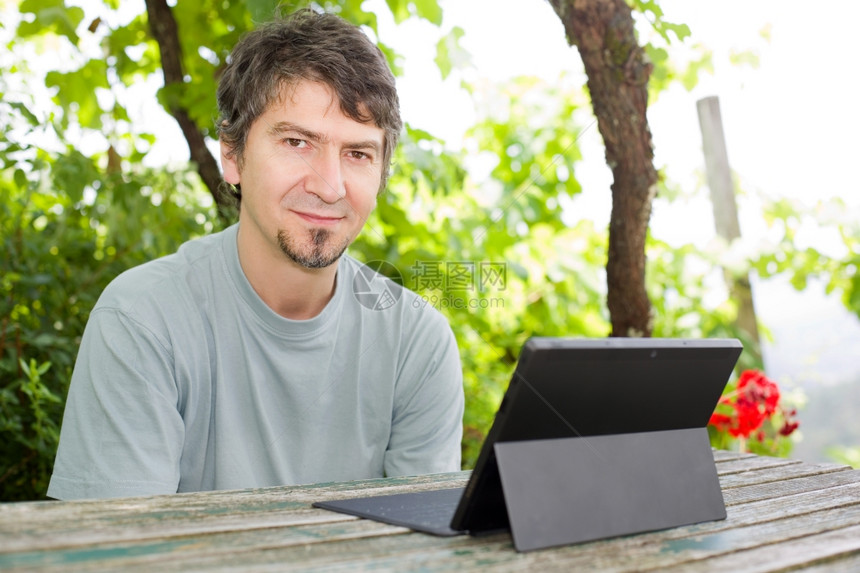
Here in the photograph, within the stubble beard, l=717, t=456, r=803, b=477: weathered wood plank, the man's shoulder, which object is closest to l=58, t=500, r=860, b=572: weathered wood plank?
l=717, t=456, r=803, b=477: weathered wood plank

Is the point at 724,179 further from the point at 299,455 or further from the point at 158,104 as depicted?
the point at 299,455

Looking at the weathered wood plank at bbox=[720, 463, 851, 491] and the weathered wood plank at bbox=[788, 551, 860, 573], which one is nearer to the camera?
the weathered wood plank at bbox=[788, 551, 860, 573]

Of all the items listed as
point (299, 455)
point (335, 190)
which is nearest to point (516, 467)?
point (299, 455)

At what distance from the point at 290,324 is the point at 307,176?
11.4 inches

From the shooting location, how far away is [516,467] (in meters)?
0.78

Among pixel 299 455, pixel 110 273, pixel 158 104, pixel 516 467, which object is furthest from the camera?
pixel 158 104

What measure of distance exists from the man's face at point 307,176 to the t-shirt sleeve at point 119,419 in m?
0.37

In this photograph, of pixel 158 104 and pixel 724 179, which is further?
pixel 724 179

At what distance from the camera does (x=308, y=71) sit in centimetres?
162

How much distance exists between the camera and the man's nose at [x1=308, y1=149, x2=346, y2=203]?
1.56 meters

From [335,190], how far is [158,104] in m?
1.48

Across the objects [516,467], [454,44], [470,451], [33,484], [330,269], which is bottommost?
[470,451]

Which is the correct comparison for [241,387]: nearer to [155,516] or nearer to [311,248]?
[311,248]

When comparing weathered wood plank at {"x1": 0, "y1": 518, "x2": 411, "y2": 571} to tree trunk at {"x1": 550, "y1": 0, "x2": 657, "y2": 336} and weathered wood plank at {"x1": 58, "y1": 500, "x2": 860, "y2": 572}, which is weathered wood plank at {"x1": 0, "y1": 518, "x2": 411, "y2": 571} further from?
tree trunk at {"x1": 550, "y1": 0, "x2": 657, "y2": 336}
